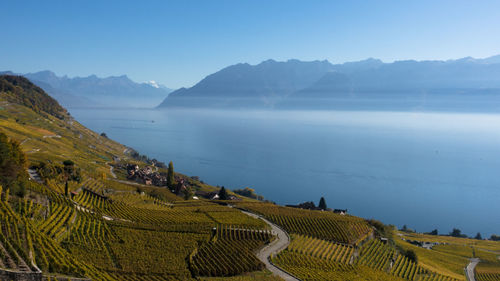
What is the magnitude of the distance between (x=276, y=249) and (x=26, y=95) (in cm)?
14274

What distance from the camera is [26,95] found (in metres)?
138

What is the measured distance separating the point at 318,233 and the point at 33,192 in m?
33.0

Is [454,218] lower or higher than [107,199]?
lower

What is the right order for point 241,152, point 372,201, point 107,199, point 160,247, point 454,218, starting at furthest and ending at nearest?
point 241,152 → point 372,201 → point 454,218 → point 107,199 → point 160,247

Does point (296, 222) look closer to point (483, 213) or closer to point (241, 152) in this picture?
point (483, 213)

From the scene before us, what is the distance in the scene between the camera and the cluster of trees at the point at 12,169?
103 feet

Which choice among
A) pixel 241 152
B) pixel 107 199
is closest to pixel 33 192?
pixel 107 199

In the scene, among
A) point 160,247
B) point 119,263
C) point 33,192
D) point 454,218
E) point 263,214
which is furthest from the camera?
point 454,218

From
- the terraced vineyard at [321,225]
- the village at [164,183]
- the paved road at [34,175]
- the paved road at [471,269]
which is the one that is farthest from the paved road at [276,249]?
the paved road at [471,269]

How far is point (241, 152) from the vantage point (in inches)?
7456

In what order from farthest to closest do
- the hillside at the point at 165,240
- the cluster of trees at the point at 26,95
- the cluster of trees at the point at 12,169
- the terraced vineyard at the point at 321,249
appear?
the cluster of trees at the point at 26,95, the terraced vineyard at the point at 321,249, the cluster of trees at the point at 12,169, the hillside at the point at 165,240

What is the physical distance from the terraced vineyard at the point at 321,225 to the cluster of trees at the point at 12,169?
29.8 m

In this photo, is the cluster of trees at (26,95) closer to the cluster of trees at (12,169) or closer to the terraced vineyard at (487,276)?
the cluster of trees at (12,169)

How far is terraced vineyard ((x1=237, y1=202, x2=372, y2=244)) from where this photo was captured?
43.3 meters
